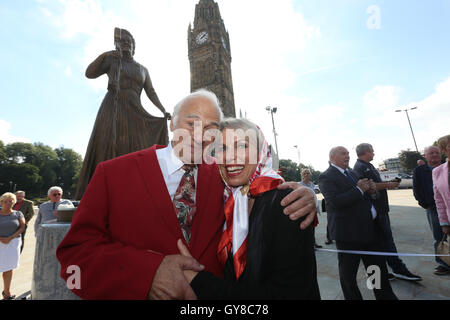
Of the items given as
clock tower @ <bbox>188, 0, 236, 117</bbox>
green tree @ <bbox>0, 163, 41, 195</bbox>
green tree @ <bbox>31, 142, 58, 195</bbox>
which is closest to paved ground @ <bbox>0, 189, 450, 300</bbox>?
clock tower @ <bbox>188, 0, 236, 117</bbox>

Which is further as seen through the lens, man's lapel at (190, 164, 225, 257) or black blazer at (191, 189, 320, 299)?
man's lapel at (190, 164, 225, 257)

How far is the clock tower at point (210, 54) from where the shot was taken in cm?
3944

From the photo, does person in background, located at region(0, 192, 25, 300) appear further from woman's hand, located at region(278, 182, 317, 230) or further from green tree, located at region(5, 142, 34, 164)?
green tree, located at region(5, 142, 34, 164)

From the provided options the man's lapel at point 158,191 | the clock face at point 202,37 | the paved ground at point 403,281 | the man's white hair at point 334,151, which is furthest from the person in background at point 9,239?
the clock face at point 202,37

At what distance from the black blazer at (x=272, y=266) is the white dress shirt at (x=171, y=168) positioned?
1.98 ft

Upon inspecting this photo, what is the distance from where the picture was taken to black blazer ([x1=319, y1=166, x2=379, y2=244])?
2.75 m

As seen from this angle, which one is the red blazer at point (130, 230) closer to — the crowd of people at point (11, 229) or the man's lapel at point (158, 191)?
the man's lapel at point (158, 191)

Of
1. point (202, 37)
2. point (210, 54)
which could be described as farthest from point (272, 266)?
point (202, 37)

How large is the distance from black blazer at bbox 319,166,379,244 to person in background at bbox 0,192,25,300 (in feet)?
19.3

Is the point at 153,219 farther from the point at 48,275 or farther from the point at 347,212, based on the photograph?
the point at 347,212

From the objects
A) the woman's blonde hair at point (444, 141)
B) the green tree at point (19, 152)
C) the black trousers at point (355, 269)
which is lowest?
the black trousers at point (355, 269)

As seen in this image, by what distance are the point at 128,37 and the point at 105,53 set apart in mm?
553

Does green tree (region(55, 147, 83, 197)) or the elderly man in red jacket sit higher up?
green tree (region(55, 147, 83, 197))

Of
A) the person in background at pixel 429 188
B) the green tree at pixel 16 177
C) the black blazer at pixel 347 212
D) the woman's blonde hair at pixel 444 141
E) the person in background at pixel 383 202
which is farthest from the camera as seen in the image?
the green tree at pixel 16 177
